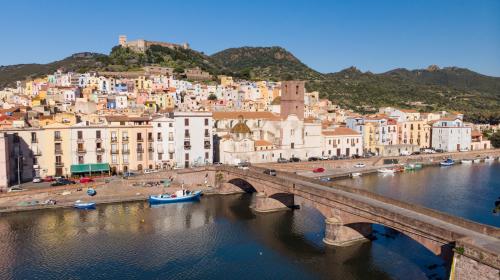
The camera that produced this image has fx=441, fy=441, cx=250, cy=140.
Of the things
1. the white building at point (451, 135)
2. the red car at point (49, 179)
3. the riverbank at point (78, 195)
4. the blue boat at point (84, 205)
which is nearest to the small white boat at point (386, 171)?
the white building at point (451, 135)

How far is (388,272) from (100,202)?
113ft

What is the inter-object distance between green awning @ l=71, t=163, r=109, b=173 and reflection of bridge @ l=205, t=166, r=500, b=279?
21.7 meters

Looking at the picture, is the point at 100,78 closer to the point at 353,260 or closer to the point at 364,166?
the point at 364,166

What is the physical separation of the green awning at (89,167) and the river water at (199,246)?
10.3 meters

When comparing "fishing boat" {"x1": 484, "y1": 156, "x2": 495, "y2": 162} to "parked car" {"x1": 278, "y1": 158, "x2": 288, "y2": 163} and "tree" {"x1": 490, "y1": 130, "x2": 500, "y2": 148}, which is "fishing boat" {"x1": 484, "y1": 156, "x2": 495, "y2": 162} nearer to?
"tree" {"x1": 490, "y1": 130, "x2": 500, "y2": 148}

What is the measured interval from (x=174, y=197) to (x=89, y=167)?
48.5 ft

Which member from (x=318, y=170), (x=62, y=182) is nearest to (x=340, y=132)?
(x=318, y=170)

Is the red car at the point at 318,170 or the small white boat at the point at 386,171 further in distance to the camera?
the small white boat at the point at 386,171

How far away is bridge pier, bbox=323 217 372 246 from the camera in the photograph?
36.4 m

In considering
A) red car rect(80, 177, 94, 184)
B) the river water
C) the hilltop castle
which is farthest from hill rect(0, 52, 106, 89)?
the river water

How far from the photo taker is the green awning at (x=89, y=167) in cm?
5969

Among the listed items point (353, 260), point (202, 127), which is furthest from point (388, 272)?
point (202, 127)

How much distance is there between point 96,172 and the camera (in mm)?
60812

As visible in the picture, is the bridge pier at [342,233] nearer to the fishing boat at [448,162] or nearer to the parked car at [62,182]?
the parked car at [62,182]
